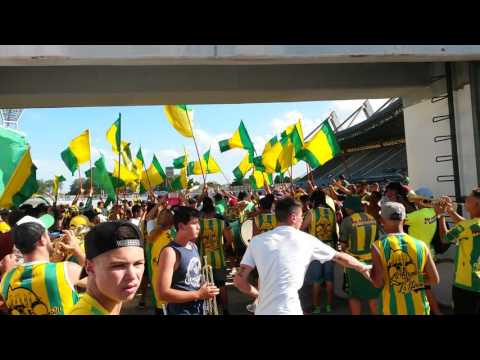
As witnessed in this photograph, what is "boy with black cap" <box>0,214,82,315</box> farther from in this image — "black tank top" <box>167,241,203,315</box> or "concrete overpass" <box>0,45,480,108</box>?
"concrete overpass" <box>0,45,480,108</box>

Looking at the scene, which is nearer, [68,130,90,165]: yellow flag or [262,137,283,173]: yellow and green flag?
[68,130,90,165]: yellow flag

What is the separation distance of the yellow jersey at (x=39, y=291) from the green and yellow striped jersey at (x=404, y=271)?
2.44 metres

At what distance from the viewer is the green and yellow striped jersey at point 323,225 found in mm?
5832

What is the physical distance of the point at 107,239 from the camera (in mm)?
1747

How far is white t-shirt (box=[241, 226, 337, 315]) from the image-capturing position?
8.66ft

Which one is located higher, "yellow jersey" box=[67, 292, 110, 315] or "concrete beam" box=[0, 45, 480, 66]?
"concrete beam" box=[0, 45, 480, 66]

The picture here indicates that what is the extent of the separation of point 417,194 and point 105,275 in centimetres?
495

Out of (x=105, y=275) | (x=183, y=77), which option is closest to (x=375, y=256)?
(x=105, y=275)

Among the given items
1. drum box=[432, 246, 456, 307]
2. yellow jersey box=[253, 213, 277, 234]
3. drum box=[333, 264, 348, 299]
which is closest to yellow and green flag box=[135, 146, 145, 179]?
yellow jersey box=[253, 213, 277, 234]

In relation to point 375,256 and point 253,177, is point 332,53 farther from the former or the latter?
point 253,177

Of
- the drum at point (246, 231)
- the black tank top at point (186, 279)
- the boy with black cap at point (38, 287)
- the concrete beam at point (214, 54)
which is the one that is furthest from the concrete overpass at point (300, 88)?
the boy with black cap at point (38, 287)

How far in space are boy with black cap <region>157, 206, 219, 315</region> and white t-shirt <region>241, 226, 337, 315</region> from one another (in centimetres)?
49

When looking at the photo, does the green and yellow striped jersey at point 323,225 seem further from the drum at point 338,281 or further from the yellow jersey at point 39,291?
the yellow jersey at point 39,291
